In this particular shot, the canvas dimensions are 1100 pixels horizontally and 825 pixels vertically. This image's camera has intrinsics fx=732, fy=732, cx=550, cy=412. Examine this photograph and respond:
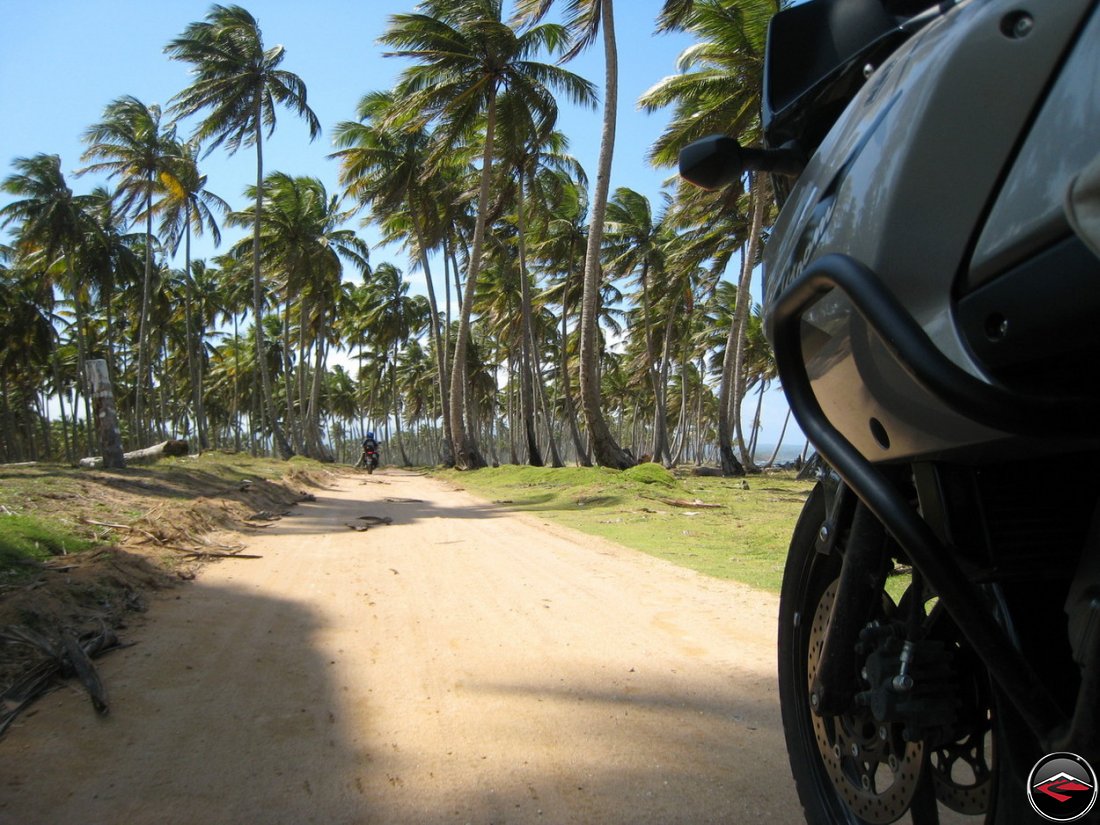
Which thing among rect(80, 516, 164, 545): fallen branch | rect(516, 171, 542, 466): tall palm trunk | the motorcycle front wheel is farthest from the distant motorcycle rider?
the motorcycle front wheel

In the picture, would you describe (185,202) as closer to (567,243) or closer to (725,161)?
(567,243)

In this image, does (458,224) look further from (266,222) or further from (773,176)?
(773,176)

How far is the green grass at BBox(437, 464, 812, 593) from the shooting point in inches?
288

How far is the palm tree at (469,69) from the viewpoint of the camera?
20062 mm

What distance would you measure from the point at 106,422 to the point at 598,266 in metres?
Result: 10.4

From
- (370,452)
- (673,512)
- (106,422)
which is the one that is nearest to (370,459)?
(370,452)

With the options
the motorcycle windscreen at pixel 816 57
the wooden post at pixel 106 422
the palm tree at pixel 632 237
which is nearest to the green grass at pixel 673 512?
the motorcycle windscreen at pixel 816 57

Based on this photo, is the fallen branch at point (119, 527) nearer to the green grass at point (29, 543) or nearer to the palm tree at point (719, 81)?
the green grass at point (29, 543)

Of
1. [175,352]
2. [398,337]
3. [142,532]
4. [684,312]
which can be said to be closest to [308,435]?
[398,337]

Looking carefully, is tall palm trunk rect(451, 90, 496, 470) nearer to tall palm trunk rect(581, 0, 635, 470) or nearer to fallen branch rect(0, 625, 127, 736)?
tall palm trunk rect(581, 0, 635, 470)

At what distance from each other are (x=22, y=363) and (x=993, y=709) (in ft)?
155

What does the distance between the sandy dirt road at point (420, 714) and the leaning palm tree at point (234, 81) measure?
25.1 metres

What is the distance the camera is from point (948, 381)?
106 cm

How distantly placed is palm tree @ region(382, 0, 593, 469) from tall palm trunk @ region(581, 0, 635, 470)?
4.54 metres
